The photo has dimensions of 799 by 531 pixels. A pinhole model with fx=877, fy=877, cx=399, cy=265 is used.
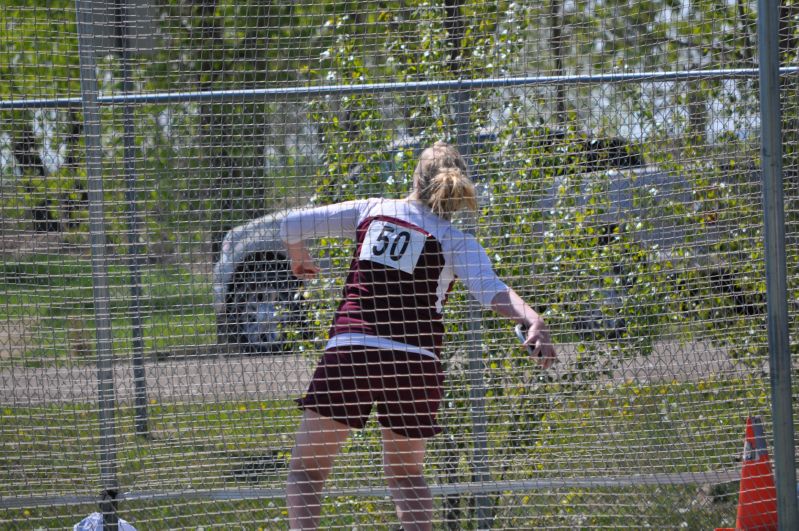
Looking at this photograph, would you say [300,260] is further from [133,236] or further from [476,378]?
[476,378]

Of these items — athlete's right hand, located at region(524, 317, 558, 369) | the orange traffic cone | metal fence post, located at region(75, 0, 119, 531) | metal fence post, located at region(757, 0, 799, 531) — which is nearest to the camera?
metal fence post, located at region(757, 0, 799, 531)

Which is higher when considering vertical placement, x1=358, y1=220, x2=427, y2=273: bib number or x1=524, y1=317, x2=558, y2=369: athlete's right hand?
x1=358, y1=220, x2=427, y2=273: bib number

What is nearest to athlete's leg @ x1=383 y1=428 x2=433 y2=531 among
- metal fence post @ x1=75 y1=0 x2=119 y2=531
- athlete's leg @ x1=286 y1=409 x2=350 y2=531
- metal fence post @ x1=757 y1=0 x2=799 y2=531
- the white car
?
athlete's leg @ x1=286 y1=409 x2=350 y2=531

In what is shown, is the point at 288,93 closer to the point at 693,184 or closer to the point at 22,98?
the point at 22,98

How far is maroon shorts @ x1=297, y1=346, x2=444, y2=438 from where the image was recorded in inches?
126

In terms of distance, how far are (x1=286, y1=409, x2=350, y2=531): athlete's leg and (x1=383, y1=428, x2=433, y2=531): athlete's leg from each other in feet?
0.62

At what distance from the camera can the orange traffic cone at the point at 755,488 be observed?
11.4ft

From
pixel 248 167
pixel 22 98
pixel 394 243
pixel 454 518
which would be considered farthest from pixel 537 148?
pixel 22 98

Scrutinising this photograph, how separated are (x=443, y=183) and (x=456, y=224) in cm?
54

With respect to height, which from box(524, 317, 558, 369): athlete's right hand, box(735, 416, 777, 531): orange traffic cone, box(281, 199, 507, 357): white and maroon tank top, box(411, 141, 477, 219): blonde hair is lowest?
box(735, 416, 777, 531): orange traffic cone

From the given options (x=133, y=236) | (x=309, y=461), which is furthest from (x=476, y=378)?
(x=133, y=236)

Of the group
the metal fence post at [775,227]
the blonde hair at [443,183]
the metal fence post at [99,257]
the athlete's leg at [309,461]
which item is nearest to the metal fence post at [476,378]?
the blonde hair at [443,183]

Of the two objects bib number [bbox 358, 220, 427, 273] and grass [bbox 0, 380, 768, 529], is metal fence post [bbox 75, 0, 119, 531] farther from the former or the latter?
bib number [bbox 358, 220, 427, 273]

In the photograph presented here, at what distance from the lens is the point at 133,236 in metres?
3.61
